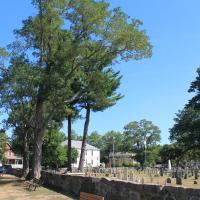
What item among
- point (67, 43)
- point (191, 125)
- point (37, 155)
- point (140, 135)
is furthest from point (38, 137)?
point (140, 135)

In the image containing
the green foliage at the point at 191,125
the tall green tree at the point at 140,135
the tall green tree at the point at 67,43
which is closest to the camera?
the tall green tree at the point at 67,43

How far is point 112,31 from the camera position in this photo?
32781 mm

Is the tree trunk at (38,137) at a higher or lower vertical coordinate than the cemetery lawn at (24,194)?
higher

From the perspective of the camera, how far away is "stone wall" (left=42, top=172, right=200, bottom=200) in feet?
45.9

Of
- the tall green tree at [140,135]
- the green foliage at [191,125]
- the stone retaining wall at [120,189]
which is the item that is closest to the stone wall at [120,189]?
the stone retaining wall at [120,189]

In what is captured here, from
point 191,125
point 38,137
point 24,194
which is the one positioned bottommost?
Result: point 24,194

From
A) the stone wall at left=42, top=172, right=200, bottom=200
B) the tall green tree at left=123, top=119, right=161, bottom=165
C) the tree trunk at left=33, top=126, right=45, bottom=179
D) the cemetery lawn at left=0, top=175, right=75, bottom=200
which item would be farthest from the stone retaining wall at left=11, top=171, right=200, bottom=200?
the tall green tree at left=123, top=119, right=161, bottom=165

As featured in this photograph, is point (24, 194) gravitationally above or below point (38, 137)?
below

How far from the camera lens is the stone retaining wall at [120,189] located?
45.9 feet

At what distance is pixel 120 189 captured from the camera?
60.2 feet

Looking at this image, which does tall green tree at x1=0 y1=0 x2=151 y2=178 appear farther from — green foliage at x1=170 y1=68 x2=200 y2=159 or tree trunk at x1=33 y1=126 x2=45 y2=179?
green foliage at x1=170 y1=68 x2=200 y2=159

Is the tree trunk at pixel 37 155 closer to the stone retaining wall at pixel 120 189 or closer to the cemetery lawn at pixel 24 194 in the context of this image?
the cemetery lawn at pixel 24 194

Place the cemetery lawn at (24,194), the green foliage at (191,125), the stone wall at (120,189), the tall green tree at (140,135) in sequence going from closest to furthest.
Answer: the stone wall at (120,189) < the cemetery lawn at (24,194) < the green foliage at (191,125) < the tall green tree at (140,135)

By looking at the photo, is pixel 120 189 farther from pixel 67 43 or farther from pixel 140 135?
pixel 140 135
